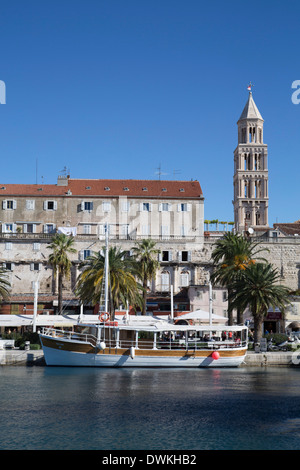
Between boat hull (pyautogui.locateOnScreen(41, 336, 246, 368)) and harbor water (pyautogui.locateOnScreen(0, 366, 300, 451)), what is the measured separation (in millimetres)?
3463

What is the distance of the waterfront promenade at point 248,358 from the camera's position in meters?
47.3

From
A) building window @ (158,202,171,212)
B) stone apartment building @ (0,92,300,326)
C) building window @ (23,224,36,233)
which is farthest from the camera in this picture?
building window @ (158,202,171,212)

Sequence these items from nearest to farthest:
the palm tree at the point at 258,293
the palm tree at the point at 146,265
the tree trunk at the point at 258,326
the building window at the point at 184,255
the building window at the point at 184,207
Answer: the palm tree at the point at 258,293, the tree trunk at the point at 258,326, the palm tree at the point at 146,265, the building window at the point at 184,255, the building window at the point at 184,207

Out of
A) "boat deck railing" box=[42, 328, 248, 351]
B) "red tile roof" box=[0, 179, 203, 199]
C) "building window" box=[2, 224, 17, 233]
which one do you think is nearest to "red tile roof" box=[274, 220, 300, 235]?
"red tile roof" box=[0, 179, 203, 199]

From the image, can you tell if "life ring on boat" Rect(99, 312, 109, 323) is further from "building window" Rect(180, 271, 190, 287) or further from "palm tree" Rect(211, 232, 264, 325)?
"building window" Rect(180, 271, 190, 287)

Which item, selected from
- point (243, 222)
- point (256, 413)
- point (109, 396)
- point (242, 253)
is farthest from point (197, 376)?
point (243, 222)

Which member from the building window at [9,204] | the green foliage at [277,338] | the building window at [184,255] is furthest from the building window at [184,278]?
the building window at [9,204]

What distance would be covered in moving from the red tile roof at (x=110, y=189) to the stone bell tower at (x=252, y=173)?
44584 millimetres

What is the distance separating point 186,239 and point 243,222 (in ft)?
164

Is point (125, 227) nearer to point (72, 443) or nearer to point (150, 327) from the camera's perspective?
point (150, 327)

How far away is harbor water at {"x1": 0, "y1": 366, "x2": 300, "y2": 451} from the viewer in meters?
23.8

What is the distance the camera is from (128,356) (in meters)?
47.6

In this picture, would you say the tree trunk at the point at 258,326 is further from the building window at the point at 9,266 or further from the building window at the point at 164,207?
the building window at the point at 9,266

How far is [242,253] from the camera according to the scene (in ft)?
197
